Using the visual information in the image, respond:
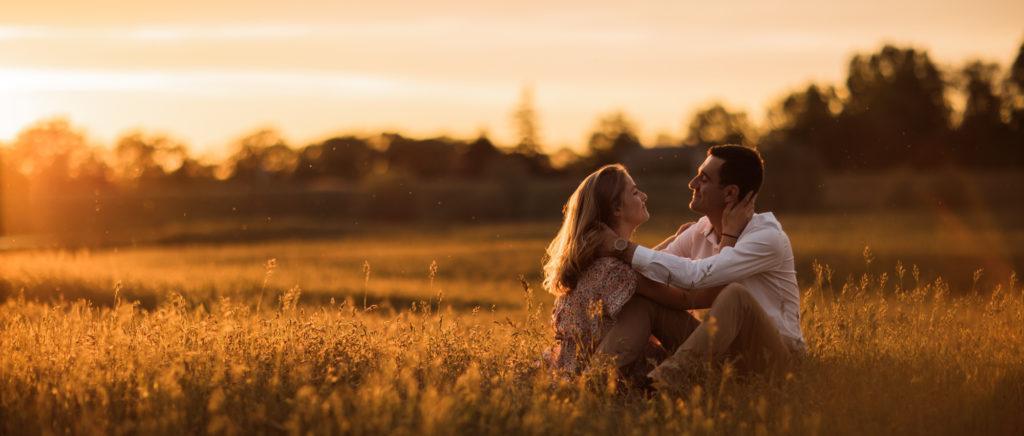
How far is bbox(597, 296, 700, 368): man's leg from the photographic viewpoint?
6.83 m

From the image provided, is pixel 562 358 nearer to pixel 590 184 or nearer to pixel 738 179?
pixel 590 184

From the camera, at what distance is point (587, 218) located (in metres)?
6.82

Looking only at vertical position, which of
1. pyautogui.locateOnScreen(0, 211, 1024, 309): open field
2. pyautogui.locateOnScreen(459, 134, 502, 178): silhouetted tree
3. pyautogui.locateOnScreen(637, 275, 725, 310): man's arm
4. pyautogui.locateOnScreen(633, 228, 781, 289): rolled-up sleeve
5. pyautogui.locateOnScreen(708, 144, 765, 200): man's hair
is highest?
pyautogui.locateOnScreen(708, 144, 765, 200): man's hair

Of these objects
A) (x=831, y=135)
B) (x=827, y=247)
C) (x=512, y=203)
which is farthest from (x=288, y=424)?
(x=831, y=135)

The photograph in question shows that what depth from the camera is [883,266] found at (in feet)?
76.5

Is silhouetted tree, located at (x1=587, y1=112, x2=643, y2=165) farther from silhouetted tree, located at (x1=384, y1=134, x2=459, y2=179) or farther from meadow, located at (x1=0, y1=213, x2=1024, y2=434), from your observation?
meadow, located at (x1=0, y1=213, x2=1024, y2=434)

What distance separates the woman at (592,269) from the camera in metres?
6.77

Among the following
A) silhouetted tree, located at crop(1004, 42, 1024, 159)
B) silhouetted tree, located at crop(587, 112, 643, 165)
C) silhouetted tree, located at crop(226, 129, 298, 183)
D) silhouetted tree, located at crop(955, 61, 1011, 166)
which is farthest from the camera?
silhouetted tree, located at crop(226, 129, 298, 183)

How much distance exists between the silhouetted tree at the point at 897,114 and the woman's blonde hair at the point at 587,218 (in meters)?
58.9

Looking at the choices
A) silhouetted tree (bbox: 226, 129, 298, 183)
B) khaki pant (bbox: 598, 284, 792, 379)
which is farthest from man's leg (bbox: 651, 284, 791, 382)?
silhouetted tree (bbox: 226, 129, 298, 183)

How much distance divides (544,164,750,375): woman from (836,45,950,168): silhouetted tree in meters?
58.8

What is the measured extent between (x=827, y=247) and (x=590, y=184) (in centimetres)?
2154

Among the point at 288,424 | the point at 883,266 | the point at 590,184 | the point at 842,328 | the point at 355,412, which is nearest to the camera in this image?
the point at 288,424

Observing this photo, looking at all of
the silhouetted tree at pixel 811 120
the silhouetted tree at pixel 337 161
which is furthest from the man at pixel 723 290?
the silhouetted tree at pixel 337 161
